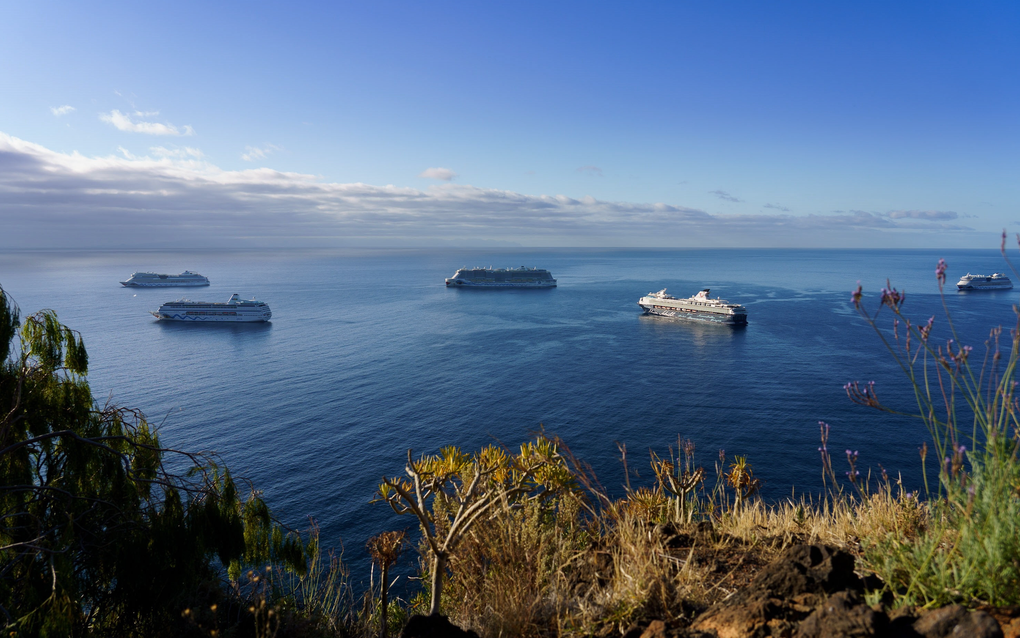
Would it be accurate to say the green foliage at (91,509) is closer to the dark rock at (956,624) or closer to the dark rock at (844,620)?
the dark rock at (844,620)

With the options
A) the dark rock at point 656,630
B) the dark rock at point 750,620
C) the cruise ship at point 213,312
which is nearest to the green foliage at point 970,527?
the dark rock at point 750,620

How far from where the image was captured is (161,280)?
442 feet

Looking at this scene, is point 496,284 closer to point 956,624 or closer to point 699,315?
point 699,315

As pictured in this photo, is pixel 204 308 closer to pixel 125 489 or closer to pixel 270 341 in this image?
pixel 270 341


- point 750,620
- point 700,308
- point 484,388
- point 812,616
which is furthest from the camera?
point 700,308

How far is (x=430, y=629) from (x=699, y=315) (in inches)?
3168

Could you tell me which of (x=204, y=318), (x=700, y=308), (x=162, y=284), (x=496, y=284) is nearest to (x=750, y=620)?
(x=700, y=308)

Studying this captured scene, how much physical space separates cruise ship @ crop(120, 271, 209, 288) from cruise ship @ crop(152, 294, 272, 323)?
58470 mm

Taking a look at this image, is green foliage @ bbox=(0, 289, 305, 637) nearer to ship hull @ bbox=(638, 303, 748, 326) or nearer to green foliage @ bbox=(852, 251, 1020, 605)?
green foliage @ bbox=(852, 251, 1020, 605)

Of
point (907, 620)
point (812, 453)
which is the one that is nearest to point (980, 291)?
point (812, 453)

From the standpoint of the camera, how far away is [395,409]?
1567 inches

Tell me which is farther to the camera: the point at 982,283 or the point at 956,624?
the point at 982,283

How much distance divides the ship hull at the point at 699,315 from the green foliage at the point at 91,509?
2890 inches

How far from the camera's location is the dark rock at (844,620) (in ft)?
11.2
